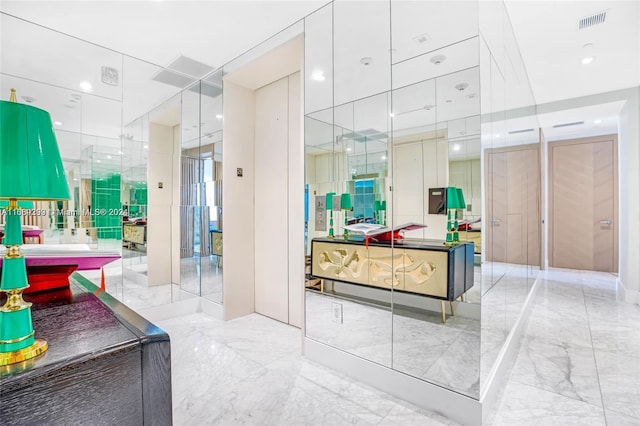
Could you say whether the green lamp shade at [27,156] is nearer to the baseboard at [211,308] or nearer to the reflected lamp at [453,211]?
the reflected lamp at [453,211]

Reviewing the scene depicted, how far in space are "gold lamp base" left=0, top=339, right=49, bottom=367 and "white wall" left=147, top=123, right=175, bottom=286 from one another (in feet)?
9.69

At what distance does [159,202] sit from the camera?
142 inches

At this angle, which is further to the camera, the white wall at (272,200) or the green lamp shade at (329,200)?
the white wall at (272,200)

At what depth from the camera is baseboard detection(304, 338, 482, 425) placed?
190 cm

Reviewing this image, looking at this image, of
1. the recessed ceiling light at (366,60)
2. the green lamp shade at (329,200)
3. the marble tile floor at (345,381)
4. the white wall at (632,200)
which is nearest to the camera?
the marble tile floor at (345,381)

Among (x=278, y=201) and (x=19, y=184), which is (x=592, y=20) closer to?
(x=278, y=201)

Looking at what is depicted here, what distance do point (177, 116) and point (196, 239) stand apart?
1.53m

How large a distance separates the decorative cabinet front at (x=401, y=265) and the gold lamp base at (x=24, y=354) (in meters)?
1.93

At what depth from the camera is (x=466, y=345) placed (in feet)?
6.21

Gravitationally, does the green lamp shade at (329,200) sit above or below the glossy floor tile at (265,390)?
above

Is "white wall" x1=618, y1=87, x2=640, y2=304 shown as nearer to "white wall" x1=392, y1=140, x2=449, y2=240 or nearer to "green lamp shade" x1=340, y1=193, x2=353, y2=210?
"white wall" x1=392, y1=140, x2=449, y2=240

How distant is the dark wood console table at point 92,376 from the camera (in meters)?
0.70

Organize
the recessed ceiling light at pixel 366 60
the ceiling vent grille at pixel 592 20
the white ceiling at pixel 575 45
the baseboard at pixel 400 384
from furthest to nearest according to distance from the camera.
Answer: the ceiling vent grille at pixel 592 20, the white ceiling at pixel 575 45, the recessed ceiling light at pixel 366 60, the baseboard at pixel 400 384

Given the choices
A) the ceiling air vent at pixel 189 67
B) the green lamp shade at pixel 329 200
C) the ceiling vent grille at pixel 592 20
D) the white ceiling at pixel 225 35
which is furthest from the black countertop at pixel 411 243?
the ceiling vent grille at pixel 592 20
